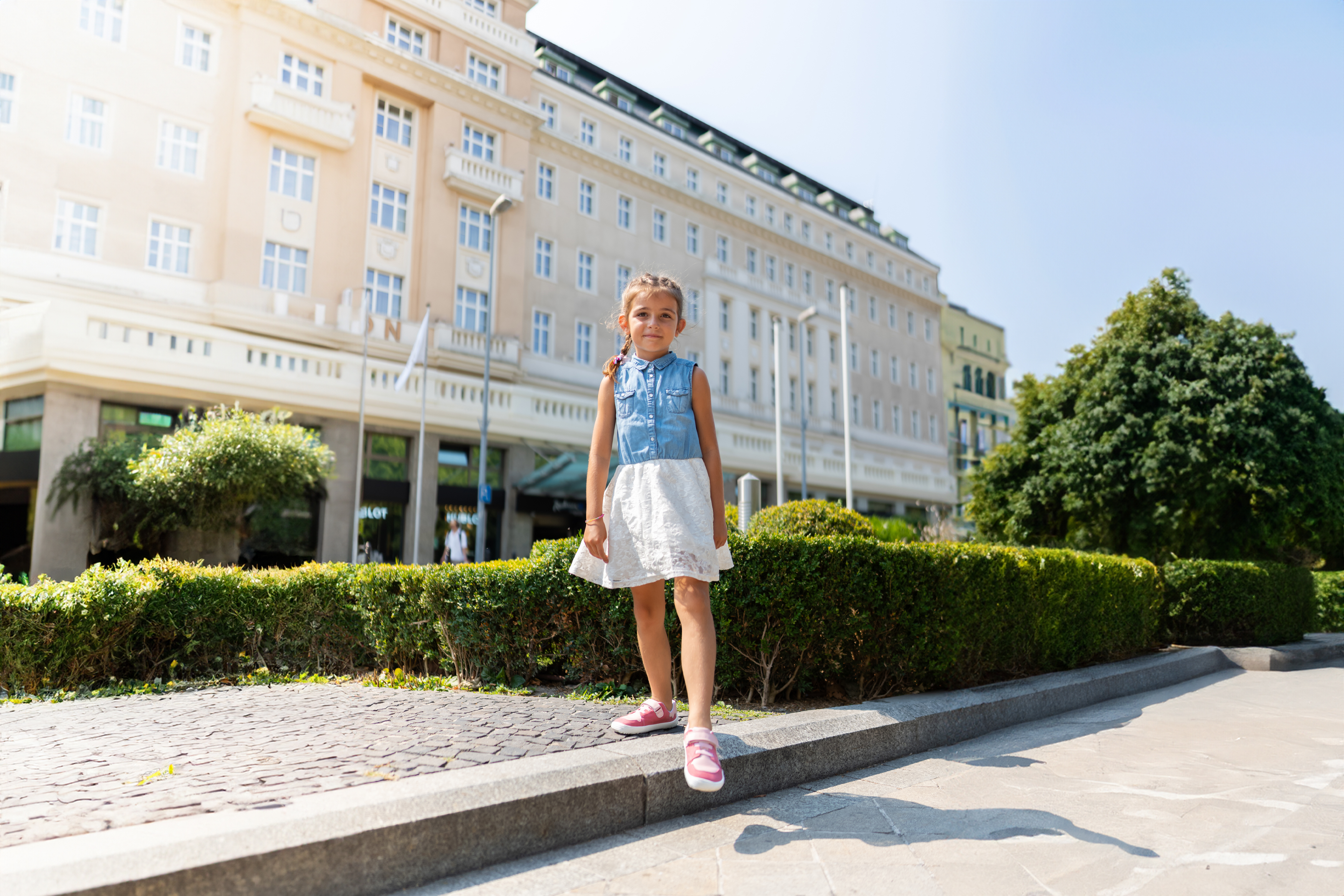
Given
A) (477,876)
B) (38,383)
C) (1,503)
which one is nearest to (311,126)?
(38,383)

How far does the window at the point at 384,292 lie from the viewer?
26.2 metres

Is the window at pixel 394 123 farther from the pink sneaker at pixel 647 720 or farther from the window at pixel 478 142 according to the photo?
the pink sneaker at pixel 647 720

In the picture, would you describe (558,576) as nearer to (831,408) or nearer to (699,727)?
(699,727)

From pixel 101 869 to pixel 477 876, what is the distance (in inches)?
39.2

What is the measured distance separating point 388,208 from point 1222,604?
24.4m

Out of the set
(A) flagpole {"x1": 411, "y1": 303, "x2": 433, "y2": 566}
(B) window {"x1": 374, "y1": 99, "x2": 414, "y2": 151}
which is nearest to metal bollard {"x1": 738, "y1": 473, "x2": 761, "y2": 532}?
(A) flagpole {"x1": 411, "y1": 303, "x2": 433, "y2": 566}

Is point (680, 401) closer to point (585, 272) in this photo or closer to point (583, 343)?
point (583, 343)

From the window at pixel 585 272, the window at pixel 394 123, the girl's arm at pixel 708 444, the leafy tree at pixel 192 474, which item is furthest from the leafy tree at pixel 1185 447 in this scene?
the window at pixel 394 123

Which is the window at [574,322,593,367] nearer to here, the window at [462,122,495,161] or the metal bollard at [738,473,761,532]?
the window at [462,122,495,161]

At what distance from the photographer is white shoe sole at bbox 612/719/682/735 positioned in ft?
12.6

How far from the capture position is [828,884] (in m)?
2.53

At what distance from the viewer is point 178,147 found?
75.8 ft

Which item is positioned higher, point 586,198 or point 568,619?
point 586,198

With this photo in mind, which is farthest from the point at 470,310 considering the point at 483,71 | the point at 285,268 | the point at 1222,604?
the point at 1222,604
